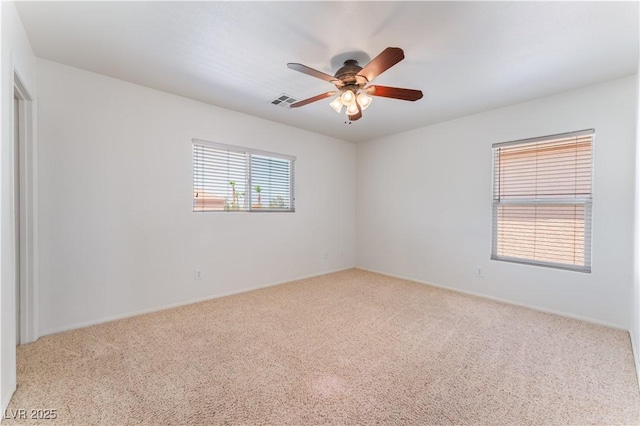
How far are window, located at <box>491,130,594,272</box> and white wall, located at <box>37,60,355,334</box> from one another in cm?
318

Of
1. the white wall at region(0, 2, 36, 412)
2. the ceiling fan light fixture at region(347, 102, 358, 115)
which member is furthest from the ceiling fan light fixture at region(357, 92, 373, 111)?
the white wall at region(0, 2, 36, 412)

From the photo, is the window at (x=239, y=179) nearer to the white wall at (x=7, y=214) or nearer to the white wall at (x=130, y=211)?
the white wall at (x=130, y=211)

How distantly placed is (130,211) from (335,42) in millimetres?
2738

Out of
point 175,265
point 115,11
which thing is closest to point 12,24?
point 115,11

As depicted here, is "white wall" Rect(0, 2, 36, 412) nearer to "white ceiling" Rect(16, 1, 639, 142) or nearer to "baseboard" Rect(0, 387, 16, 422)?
"baseboard" Rect(0, 387, 16, 422)

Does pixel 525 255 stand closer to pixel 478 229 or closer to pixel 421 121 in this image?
pixel 478 229

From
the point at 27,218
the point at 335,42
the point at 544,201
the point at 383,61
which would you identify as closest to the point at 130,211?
the point at 27,218

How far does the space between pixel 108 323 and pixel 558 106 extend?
5.48 m

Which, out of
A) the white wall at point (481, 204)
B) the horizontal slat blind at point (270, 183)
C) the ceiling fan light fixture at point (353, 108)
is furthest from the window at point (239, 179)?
the ceiling fan light fixture at point (353, 108)

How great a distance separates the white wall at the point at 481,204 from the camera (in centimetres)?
281

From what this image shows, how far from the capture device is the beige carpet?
163cm

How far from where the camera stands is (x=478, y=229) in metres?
3.85

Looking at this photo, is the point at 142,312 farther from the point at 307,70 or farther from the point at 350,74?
the point at 350,74

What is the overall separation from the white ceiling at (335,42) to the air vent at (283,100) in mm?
180
